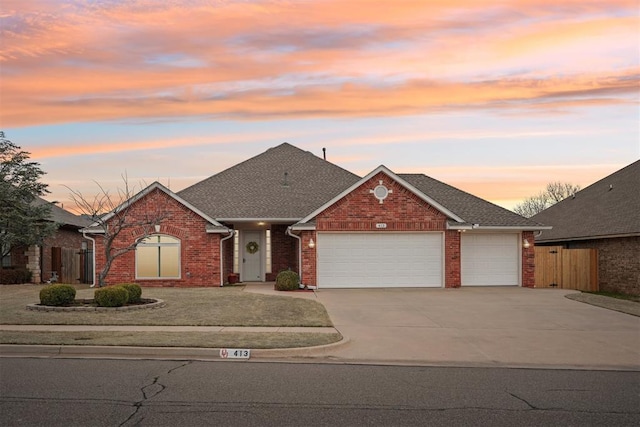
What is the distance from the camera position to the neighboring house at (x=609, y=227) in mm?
26953

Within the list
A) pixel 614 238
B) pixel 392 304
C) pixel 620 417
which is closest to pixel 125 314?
pixel 392 304

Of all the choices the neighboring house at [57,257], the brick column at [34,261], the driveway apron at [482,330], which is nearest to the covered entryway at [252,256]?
the driveway apron at [482,330]

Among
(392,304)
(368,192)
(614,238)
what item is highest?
(368,192)

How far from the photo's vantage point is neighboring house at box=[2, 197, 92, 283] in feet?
98.1

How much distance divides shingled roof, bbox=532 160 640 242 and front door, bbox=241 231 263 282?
1579 cm

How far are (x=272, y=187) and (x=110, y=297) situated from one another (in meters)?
14.5

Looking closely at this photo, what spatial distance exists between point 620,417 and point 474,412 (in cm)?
177

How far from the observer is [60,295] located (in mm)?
17484

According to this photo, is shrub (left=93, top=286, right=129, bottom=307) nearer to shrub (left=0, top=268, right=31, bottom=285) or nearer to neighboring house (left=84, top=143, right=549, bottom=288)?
neighboring house (left=84, top=143, right=549, bottom=288)

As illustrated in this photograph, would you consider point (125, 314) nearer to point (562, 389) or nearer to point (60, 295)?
point (60, 295)

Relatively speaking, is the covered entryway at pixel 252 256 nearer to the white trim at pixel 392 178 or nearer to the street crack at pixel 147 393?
the white trim at pixel 392 178

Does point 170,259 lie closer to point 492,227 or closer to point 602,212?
point 492,227

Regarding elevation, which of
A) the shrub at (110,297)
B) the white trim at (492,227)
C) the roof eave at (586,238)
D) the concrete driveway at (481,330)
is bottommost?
the concrete driveway at (481,330)

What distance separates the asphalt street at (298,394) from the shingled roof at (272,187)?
1771 centimetres
